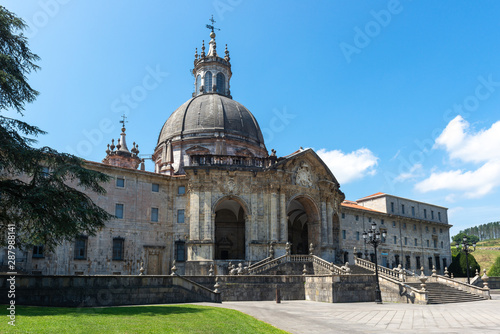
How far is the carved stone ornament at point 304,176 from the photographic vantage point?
38.2 metres

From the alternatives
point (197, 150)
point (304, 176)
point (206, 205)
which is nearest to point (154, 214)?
point (206, 205)

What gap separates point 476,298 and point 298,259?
13505mm

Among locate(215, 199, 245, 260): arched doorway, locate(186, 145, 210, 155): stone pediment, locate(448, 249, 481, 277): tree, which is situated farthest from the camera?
locate(448, 249, 481, 277): tree

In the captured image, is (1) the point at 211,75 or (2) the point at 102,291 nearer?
(2) the point at 102,291

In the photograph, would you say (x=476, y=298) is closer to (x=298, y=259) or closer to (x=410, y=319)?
(x=298, y=259)

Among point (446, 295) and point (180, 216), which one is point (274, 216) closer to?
point (180, 216)

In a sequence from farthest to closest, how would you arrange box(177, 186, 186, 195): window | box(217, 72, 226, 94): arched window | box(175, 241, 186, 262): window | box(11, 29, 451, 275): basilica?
1. box(217, 72, 226, 94): arched window
2. box(177, 186, 186, 195): window
3. box(175, 241, 186, 262): window
4. box(11, 29, 451, 275): basilica

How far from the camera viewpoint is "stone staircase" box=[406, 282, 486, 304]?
91.6 ft

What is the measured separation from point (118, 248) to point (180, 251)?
542 centimetres

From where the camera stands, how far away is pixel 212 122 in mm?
45000

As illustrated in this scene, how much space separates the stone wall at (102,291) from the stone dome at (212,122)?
24506 millimetres

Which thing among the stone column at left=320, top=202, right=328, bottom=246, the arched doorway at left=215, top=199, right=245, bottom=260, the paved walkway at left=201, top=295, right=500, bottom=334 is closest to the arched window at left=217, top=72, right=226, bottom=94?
the arched doorway at left=215, top=199, right=245, bottom=260

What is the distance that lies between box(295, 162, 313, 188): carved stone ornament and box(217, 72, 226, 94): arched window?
18.6 m

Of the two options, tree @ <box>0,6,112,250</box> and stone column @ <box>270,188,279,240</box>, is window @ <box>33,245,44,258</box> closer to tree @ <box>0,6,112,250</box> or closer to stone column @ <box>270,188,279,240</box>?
tree @ <box>0,6,112,250</box>
